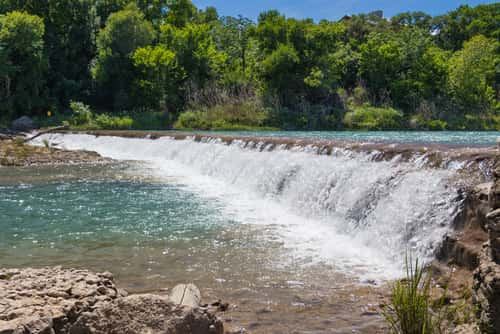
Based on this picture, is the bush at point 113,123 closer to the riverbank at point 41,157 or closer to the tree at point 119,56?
the tree at point 119,56

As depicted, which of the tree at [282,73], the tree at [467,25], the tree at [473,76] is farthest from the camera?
the tree at [467,25]

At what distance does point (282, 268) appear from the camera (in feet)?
18.2

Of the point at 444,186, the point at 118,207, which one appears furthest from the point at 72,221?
the point at 444,186

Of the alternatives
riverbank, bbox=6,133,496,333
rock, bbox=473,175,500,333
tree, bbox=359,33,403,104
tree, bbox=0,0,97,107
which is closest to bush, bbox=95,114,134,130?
tree, bbox=0,0,97,107

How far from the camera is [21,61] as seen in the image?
3334 cm

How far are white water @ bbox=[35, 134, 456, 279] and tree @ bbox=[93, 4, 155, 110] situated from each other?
1050 inches

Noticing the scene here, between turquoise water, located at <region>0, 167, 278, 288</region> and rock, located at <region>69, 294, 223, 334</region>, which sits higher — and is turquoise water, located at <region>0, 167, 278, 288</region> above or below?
below

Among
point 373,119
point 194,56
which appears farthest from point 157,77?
point 373,119

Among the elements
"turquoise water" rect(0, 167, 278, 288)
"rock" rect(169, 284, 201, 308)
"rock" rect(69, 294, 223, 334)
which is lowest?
"turquoise water" rect(0, 167, 278, 288)

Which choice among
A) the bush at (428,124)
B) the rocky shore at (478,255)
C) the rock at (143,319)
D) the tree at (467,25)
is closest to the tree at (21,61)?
the bush at (428,124)

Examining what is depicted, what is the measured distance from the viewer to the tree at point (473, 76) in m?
38.9

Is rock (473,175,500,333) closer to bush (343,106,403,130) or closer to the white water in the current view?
the white water

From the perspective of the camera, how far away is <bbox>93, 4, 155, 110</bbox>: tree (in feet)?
124

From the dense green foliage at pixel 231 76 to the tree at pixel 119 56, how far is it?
9cm
